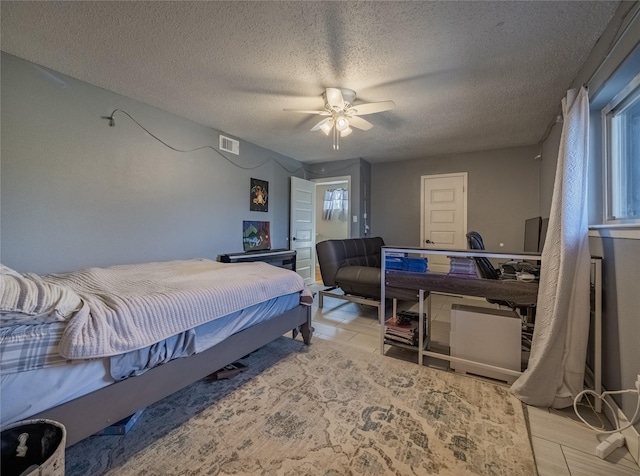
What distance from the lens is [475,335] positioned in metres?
2.05

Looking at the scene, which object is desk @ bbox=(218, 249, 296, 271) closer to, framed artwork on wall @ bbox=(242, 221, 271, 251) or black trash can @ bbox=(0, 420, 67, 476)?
framed artwork on wall @ bbox=(242, 221, 271, 251)

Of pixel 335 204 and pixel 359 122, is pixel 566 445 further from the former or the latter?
pixel 335 204

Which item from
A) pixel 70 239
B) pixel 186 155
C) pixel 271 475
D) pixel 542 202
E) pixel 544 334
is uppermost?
pixel 186 155

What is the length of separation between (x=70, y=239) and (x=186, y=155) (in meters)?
1.51

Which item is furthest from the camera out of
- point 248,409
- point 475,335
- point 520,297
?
point 475,335

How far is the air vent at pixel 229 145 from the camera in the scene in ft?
12.1

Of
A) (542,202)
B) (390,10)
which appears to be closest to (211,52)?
(390,10)

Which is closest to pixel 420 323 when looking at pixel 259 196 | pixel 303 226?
pixel 259 196

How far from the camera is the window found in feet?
5.36

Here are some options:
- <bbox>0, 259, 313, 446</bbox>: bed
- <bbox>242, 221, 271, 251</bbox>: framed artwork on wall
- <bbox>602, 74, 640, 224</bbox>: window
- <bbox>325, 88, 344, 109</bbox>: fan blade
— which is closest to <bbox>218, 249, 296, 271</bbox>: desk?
<bbox>242, 221, 271, 251</bbox>: framed artwork on wall

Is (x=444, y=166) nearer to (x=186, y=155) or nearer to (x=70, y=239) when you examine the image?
(x=186, y=155)

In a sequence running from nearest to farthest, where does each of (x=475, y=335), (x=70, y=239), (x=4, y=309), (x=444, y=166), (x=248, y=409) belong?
(x=4, y=309) → (x=248, y=409) → (x=475, y=335) → (x=70, y=239) → (x=444, y=166)

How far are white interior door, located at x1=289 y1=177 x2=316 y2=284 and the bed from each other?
292cm

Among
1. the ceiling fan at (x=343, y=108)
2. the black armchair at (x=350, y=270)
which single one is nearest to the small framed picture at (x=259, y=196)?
the black armchair at (x=350, y=270)
